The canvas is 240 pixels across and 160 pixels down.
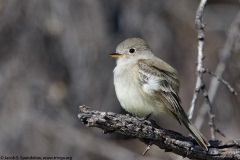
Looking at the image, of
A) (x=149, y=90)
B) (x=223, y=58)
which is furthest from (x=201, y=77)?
(x=223, y=58)

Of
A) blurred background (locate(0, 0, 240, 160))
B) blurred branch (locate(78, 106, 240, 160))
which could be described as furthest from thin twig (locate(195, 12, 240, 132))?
blurred branch (locate(78, 106, 240, 160))

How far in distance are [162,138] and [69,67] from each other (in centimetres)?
323

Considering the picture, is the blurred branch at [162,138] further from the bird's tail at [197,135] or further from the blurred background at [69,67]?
the blurred background at [69,67]

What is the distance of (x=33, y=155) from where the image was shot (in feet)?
26.9

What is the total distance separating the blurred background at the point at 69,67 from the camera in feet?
24.8

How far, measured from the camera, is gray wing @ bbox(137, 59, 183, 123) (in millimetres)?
5452

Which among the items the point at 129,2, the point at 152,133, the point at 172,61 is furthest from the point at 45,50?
the point at 152,133

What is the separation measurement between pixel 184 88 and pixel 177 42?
81 cm

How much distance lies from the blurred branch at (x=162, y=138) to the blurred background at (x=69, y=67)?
6.01ft

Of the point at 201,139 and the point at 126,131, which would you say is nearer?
the point at 126,131

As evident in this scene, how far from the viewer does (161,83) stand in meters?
5.59

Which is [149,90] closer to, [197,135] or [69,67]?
[197,135]

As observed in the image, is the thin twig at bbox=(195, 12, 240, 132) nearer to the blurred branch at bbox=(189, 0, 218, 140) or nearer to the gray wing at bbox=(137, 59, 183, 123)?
the gray wing at bbox=(137, 59, 183, 123)

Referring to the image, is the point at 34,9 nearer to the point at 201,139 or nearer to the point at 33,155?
the point at 33,155
